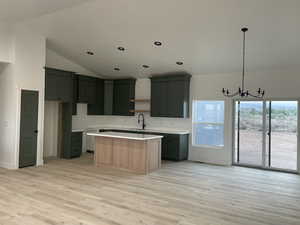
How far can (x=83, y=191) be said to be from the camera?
179 inches

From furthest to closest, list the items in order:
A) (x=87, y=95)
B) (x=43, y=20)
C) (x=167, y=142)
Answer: (x=87, y=95)
(x=167, y=142)
(x=43, y=20)

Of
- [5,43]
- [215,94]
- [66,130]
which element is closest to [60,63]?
[5,43]

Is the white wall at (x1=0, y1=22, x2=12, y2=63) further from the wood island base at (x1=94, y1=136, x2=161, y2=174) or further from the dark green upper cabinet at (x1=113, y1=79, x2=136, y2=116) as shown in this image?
the dark green upper cabinet at (x1=113, y1=79, x2=136, y2=116)

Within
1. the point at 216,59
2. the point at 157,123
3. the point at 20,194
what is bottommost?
the point at 20,194

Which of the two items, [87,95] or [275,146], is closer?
[275,146]

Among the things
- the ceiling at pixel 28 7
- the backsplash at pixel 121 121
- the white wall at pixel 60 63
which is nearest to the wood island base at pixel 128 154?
the backsplash at pixel 121 121

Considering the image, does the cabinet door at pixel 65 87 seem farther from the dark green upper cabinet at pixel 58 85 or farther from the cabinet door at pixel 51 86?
the cabinet door at pixel 51 86

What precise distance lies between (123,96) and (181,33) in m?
3.95

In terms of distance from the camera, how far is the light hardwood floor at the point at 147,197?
3477 millimetres

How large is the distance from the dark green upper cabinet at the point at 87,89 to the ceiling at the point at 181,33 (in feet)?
2.63

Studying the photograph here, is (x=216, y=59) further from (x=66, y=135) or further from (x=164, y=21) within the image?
(x=66, y=135)

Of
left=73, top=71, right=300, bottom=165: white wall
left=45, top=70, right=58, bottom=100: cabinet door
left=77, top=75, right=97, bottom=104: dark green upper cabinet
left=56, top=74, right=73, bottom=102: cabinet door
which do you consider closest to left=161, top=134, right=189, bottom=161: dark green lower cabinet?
left=73, top=71, right=300, bottom=165: white wall

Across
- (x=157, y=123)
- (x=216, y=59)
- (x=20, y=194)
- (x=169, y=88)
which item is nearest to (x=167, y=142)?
(x=157, y=123)

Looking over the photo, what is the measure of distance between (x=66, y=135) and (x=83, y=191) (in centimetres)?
346
